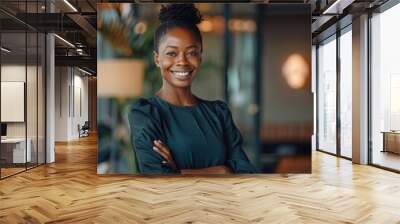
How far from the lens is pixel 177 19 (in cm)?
667

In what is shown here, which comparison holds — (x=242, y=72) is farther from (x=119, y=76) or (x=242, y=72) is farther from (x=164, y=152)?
(x=119, y=76)

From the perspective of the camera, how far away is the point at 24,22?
285 inches

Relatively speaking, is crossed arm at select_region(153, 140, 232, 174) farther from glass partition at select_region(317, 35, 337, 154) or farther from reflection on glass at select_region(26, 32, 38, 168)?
glass partition at select_region(317, 35, 337, 154)

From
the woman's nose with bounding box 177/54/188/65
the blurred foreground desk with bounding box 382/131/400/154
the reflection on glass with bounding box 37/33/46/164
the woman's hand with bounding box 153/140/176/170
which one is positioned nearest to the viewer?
the woman's hand with bounding box 153/140/176/170

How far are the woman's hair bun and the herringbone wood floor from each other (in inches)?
106

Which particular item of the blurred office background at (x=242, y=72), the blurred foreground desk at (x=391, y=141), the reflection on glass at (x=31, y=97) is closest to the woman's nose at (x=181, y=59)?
the blurred office background at (x=242, y=72)

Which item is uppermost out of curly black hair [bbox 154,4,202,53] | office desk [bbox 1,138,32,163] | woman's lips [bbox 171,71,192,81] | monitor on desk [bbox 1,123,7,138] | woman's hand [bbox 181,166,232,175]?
curly black hair [bbox 154,4,202,53]

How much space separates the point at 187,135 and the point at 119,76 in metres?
1.53

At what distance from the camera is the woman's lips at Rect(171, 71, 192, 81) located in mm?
6566

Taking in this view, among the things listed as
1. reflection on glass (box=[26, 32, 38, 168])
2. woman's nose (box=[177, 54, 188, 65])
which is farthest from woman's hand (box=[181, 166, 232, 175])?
reflection on glass (box=[26, 32, 38, 168])

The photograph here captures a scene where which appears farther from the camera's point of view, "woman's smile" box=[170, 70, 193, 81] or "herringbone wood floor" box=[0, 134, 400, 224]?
"woman's smile" box=[170, 70, 193, 81]

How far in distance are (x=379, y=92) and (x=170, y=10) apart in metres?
4.63

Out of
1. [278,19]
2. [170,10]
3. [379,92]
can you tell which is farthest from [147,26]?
[379,92]

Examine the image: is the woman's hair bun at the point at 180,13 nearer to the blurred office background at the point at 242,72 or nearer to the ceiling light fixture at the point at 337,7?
the blurred office background at the point at 242,72
